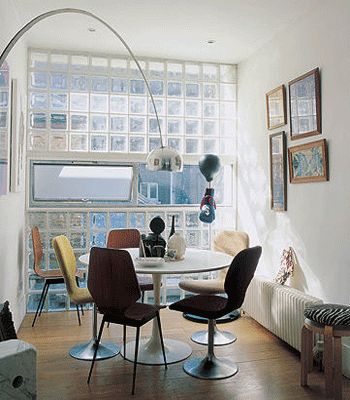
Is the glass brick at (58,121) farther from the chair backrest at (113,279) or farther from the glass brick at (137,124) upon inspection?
the chair backrest at (113,279)

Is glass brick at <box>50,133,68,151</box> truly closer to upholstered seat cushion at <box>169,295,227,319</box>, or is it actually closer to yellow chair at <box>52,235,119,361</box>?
yellow chair at <box>52,235,119,361</box>

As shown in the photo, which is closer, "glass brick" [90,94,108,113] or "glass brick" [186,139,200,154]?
"glass brick" [90,94,108,113]

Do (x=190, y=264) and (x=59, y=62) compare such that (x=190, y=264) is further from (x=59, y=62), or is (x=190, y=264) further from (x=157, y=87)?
(x=59, y=62)

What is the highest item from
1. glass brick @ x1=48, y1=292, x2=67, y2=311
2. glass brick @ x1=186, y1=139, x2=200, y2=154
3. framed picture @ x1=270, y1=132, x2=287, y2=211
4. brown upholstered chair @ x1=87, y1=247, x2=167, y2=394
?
glass brick @ x1=186, y1=139, x2=200, y2=154

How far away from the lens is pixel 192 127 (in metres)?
4.92

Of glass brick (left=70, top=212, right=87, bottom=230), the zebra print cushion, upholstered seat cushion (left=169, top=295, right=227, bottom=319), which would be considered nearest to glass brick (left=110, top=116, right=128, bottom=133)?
glass brick (left=70, top=212, right=87, bottom=230)

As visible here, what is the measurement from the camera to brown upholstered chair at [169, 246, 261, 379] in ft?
9.32

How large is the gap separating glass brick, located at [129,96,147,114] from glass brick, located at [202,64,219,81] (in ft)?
2.63

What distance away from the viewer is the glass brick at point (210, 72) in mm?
4934

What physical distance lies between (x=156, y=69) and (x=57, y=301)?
2842 mm

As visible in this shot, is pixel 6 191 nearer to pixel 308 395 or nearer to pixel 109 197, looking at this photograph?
pixel 109 197

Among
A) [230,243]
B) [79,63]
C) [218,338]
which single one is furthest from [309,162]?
[79,63]

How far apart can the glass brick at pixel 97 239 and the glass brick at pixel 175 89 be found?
1.79 meters

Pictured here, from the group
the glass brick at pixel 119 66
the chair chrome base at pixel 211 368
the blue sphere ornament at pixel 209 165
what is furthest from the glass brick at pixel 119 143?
the chair chrome base at pixel 211 368
